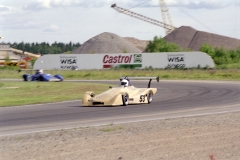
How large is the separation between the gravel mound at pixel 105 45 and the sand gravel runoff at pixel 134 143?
110224 millimetres

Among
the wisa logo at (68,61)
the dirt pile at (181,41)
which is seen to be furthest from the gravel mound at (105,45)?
the wisa logo at (68,61)

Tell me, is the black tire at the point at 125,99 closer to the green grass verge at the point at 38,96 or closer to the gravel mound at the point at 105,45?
the green grass verge at the point at 38,96

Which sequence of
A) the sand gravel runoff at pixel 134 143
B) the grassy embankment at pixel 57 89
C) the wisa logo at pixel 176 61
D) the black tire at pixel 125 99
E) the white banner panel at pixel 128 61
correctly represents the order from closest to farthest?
the sand gravel runoff at pixel 134 143, the black tire at pixel 125 99, the grassy embankment at pixel 57 89, the white banner panel at pixel 128 61, the wisa logo at pixel 176 61

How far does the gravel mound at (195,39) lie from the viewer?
417 feet

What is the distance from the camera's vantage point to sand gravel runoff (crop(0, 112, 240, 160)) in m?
11.6

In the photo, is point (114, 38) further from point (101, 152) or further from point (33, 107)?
point (101, 152)

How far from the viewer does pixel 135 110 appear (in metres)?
21.9

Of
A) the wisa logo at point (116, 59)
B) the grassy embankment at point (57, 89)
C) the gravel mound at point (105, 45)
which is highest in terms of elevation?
the gravel mound at point (105, 45)

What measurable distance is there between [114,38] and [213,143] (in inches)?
4789

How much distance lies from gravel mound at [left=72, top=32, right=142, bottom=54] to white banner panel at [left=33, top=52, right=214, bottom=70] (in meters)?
47.1

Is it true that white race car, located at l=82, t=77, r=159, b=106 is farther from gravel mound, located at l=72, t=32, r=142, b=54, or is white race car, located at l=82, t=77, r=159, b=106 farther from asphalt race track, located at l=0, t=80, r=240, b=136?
gravel mound, located at l=72, t=32, r=142, b=54

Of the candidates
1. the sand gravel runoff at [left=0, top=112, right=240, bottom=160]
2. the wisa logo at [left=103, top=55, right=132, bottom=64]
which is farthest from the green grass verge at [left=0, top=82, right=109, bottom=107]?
the wisa logo at [left=103, top=55, right=132, bottom=64]

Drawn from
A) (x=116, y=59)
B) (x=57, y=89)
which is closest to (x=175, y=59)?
(x=116, y=59)

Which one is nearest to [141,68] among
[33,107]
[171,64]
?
[171,64]
